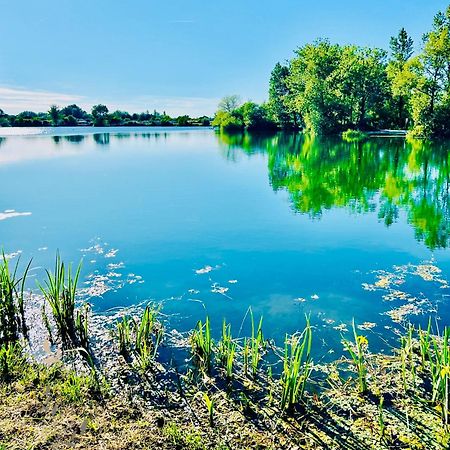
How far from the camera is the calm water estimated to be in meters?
7.84

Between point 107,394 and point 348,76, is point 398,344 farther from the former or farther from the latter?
point 348,76

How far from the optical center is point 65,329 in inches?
243

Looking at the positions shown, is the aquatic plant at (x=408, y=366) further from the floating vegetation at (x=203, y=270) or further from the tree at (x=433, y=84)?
the tree at (x=433, y=84)

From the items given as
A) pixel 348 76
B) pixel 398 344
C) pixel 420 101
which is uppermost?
pixel 348 76

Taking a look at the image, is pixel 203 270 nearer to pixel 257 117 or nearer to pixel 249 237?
pixel 249 237

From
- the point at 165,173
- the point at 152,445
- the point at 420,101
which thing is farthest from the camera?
the point at 420,101

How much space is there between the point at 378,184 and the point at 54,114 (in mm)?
112549

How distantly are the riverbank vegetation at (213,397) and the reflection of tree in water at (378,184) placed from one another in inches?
280

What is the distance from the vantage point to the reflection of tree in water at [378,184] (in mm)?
14403

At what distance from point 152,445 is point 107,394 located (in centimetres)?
106

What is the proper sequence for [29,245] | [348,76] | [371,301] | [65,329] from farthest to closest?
[348,76] < [29,245] < [371,301] < [65,329]

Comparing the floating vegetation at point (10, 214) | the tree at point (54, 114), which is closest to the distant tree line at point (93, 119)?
the tree at point (54, 114)

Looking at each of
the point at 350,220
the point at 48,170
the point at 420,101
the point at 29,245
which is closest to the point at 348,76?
the point at 420,101

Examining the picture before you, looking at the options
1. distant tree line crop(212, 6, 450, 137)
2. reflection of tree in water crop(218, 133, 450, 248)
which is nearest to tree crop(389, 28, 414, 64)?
distant tree line crop(212, 6, 450, 137)
